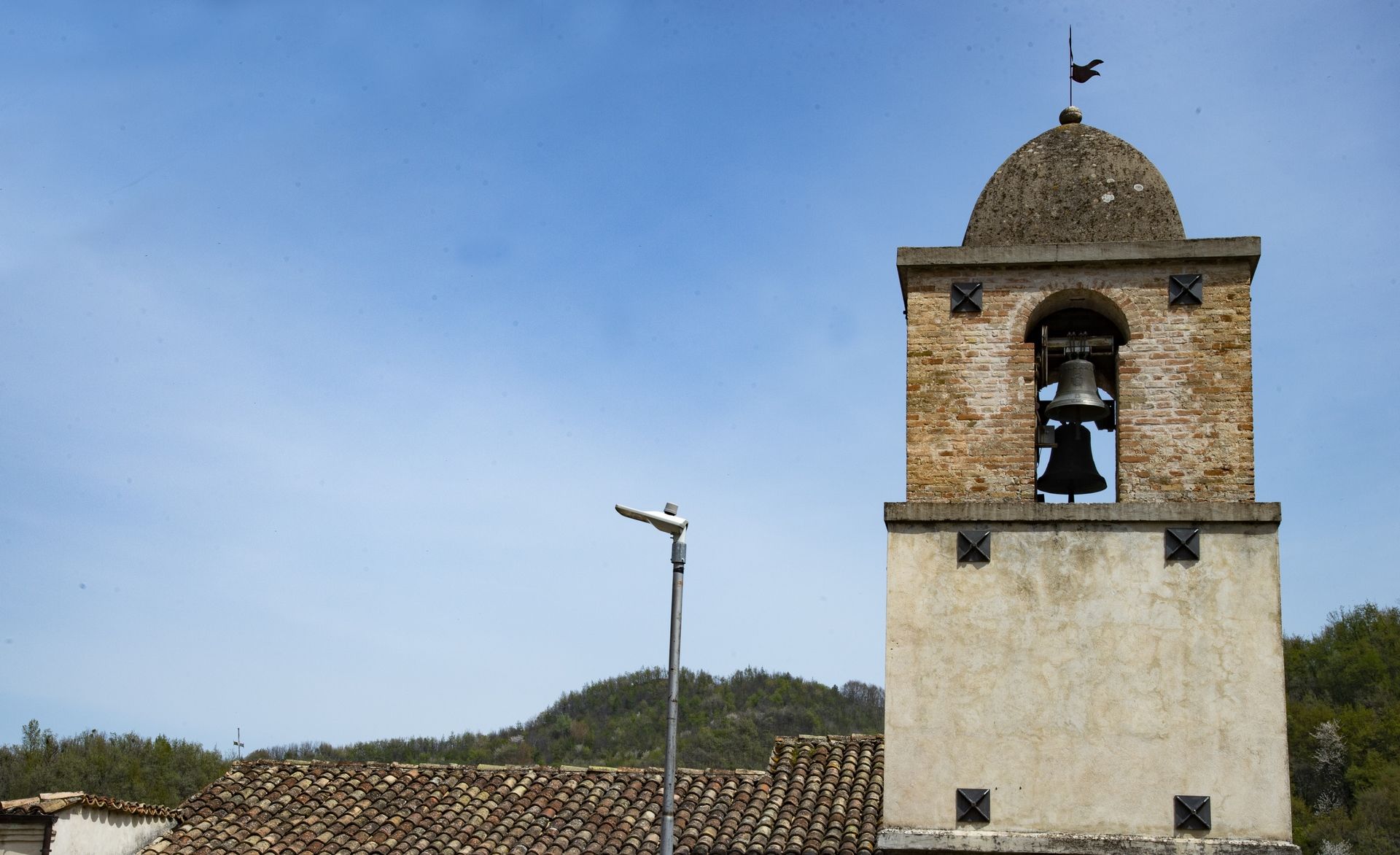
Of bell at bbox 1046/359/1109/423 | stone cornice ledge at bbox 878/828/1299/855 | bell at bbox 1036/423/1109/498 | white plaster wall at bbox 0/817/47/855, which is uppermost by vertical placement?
bell at bbox 1046/359/1109/423

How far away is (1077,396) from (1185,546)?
4.26 ft

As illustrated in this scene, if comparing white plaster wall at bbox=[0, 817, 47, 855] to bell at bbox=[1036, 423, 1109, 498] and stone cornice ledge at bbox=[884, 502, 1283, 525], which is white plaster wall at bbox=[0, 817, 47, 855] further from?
bell at bbox=[1036, 423, 1109, 498]

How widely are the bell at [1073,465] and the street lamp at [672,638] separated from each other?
2.70 metres

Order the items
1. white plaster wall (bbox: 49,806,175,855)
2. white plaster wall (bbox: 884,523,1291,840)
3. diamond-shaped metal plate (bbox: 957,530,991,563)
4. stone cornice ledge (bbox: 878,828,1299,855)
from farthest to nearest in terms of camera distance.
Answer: white plaster wall (bbox: 49,806,175,855) → diamond-shaped metal plate (bbox: 957,530,991,563) → white plaster wall (bbox: 884,523,1291,840) → stone cornice ledge (bbox: 878,828,1299,855)

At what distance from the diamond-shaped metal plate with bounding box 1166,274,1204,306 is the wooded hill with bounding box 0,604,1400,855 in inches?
877

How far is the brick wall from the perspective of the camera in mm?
10617

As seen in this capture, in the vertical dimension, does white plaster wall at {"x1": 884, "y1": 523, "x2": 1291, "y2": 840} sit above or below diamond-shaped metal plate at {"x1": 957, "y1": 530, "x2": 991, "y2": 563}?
below

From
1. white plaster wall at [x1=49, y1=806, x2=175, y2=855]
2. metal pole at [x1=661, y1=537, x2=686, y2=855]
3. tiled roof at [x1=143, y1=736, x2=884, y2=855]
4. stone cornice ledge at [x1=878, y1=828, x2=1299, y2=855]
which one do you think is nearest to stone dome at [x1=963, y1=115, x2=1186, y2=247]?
metal pole at [x1=661, y1=537, x2=686, y2=855]

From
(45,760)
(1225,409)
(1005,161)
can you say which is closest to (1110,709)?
(1225,409)

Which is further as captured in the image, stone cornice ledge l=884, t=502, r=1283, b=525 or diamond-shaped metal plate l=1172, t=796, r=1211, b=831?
stone cornice ledge l=884, t=502, r=1283, b=525

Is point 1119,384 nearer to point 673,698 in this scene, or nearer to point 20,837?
point 673,698

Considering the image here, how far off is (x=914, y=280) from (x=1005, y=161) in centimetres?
148

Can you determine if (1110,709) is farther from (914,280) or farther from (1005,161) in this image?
(1005,161)

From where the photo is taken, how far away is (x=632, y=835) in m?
15.7
